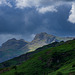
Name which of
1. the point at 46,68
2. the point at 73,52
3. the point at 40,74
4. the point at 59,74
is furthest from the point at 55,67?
the point at 59,74

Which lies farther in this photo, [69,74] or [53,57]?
[53,57]

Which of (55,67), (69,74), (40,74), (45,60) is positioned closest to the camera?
(69,74)

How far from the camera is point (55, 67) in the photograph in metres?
175

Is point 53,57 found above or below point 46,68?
above

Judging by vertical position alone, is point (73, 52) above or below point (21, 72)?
above

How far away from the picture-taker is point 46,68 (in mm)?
175750

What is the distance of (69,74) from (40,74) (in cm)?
7098

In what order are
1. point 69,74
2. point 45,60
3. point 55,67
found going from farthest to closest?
1. point 45,60
2. point 55,67
3. point 69,74

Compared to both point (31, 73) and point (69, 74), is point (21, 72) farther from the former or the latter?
point (69, 74)

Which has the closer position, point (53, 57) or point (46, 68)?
point (46, 68)

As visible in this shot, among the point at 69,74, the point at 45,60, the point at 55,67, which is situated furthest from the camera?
the point at 45,60

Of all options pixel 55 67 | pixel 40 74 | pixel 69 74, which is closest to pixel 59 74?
pixel 69 74

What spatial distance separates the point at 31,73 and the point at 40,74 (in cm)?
981

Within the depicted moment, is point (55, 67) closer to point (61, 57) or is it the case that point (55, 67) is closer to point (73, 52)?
point (61, 57)
